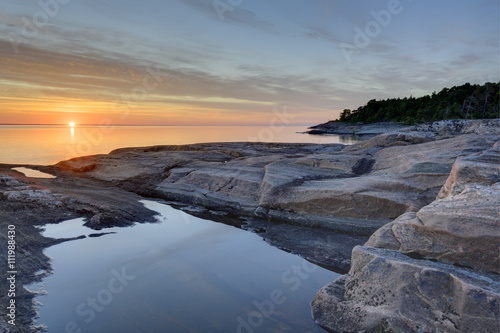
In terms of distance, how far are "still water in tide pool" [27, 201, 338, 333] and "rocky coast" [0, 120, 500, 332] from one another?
0.57m

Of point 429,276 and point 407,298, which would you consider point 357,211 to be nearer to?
point 429,276

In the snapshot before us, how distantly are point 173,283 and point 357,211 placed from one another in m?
7.32

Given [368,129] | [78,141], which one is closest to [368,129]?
[368,129]

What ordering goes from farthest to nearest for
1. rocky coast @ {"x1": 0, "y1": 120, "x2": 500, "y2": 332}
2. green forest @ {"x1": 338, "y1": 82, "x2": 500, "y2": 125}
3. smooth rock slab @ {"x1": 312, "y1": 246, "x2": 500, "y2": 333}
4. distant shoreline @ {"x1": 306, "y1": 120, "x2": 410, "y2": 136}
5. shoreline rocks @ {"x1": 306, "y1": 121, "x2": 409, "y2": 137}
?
distant shoreline @ {"x1": 306, "y1": 120, "x2": 410, "y2": 136}, shoreline rocks @ {"x1": 306, "y1": 121, "x2": 409, "y2": 137}, green forest @ {"x1": 338, "y1": 82, "x2": 500, "y2": 125}, rocky coast @ {"x1": 0, "y1": 120, "x2": 500, "y2": 332}, smooth rock slab @ {"x1": 312, "y1": 246, "x2": 500, "y2": 333}

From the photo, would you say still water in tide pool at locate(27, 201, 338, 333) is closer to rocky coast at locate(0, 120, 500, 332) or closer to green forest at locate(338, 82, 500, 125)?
rocky coast at locate(0, 120, 500, 332)

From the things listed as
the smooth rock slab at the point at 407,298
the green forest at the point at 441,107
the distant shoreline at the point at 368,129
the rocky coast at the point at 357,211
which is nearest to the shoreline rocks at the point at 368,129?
the distant shoreline at the point at 368,129

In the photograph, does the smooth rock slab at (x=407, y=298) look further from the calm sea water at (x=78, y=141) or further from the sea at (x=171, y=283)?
the calm sea water at (x=78, y=141)

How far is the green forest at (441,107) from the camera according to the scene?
3150 inches

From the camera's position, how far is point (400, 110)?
12094 centimetres

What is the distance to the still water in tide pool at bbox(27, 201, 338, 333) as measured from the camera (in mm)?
6926

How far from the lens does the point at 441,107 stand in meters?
92.5

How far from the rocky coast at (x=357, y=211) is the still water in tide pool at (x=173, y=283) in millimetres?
572

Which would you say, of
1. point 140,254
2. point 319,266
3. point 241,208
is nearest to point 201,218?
point 241,208

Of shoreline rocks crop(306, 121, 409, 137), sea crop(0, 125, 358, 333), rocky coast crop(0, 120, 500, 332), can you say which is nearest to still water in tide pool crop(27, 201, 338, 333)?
sea crop(0, 125, 358, 333)
